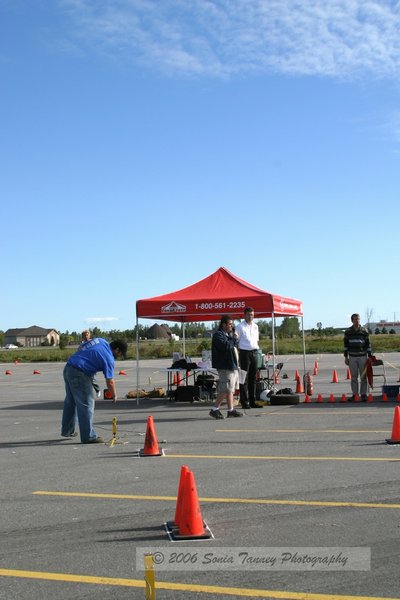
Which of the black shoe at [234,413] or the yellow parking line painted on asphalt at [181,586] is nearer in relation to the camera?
the yellow parking line painted on asphalt at [181,586]

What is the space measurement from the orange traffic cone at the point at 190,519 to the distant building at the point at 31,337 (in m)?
168

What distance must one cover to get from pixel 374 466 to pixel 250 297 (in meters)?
8.88

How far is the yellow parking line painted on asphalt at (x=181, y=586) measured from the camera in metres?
4.34

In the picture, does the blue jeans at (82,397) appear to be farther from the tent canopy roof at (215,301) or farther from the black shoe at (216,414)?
the tent canopy roof at (215,301)

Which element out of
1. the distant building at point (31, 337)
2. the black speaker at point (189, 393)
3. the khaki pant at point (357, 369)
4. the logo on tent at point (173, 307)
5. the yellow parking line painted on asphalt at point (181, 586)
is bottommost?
the yellow parking line painted on asphalt at point (181, 586)

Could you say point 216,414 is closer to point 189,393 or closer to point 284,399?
point 284,399

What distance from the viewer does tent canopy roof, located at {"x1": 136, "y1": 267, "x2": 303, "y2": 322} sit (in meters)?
16.9

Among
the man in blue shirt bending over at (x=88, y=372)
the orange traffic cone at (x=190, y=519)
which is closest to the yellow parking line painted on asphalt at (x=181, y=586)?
the orange traffic cone at (x=190, y=519)

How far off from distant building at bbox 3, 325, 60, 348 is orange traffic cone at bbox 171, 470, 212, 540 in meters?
168

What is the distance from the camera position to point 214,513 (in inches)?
247

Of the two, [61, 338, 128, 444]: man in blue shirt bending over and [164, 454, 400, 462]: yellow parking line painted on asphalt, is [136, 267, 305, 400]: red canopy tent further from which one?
[164, 454, 400, 462]: yellow parking line painted on asphalt

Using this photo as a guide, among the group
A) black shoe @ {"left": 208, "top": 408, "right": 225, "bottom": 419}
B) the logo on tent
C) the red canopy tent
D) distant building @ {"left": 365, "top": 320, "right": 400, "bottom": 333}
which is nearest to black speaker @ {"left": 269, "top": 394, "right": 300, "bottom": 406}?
the red canopy tent

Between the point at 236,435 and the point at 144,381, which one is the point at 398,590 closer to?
the point at 236,435

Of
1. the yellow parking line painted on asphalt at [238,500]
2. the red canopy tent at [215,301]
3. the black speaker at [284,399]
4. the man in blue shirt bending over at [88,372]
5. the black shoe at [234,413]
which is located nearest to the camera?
the yellow parking line painted on asphalt at [238,500]
